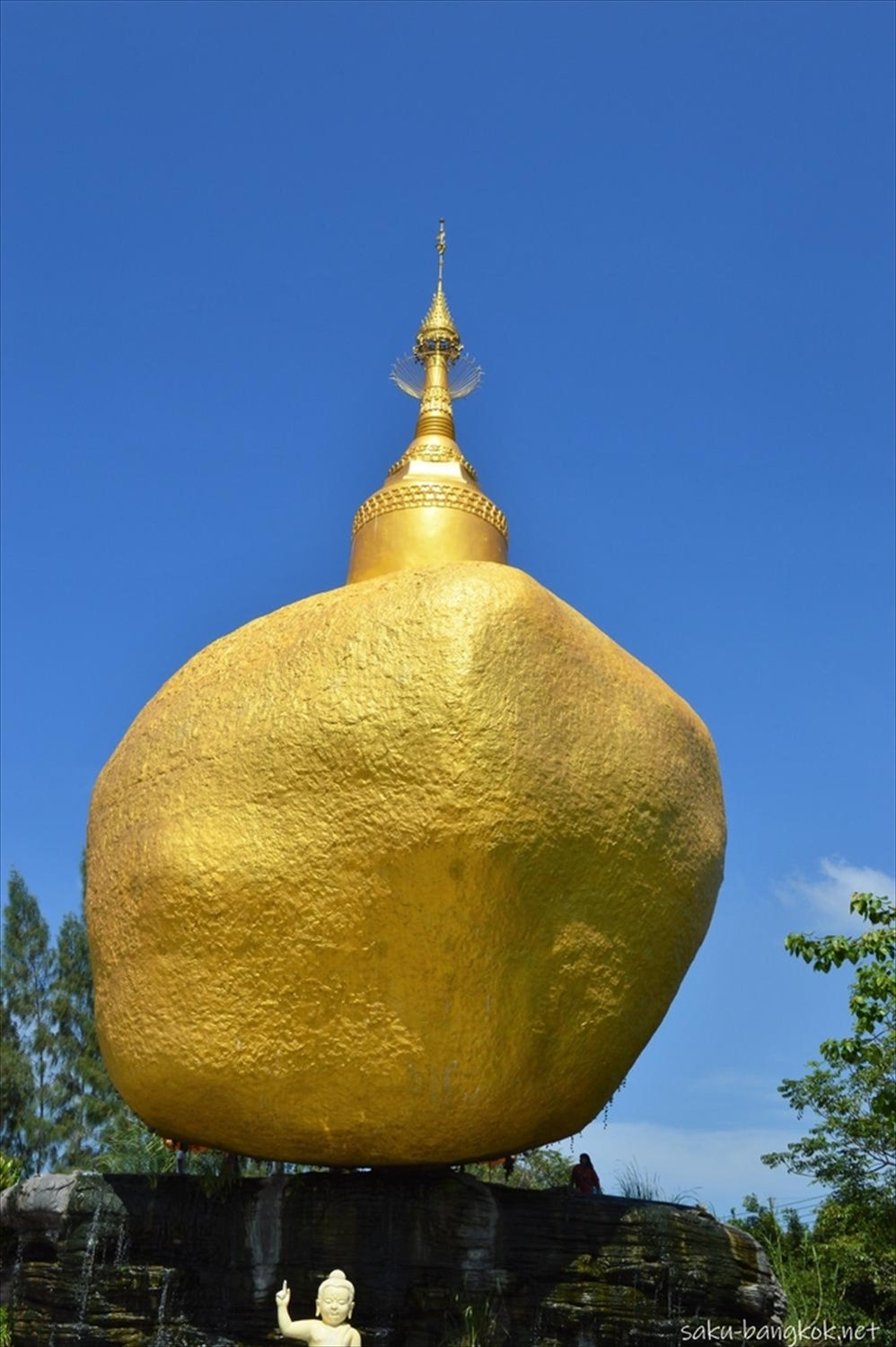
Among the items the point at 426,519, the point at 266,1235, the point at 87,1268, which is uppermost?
the point at 426,519

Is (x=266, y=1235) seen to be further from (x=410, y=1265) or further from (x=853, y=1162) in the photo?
(x=853, y=1162)

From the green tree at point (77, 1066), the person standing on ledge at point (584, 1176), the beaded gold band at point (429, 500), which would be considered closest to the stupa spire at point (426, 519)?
the beaded gold band at point (429, 500)

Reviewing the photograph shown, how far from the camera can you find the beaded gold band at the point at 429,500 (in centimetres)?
1297

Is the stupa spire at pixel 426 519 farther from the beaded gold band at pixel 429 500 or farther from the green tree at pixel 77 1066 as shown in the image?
the green tree at pixel 77 1066

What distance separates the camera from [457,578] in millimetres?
9891

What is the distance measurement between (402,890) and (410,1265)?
2.67 meters

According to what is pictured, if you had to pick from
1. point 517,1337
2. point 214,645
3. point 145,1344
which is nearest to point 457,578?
point 214,645

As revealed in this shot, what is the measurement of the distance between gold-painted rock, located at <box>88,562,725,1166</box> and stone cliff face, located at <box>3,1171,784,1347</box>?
410 millimetres

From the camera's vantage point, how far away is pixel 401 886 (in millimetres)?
9000

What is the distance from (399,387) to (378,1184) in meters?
8.95

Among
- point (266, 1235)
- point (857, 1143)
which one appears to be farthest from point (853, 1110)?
point (266, 1235)

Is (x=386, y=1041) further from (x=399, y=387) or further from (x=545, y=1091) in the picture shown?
(x=399, y=387)

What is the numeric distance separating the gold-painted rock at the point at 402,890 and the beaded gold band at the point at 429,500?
2.86m

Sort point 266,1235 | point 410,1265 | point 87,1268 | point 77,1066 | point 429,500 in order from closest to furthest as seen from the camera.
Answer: point 410,1265 < point 266,1235 < point 87,1268 < point 429,500 < point 77,1066
